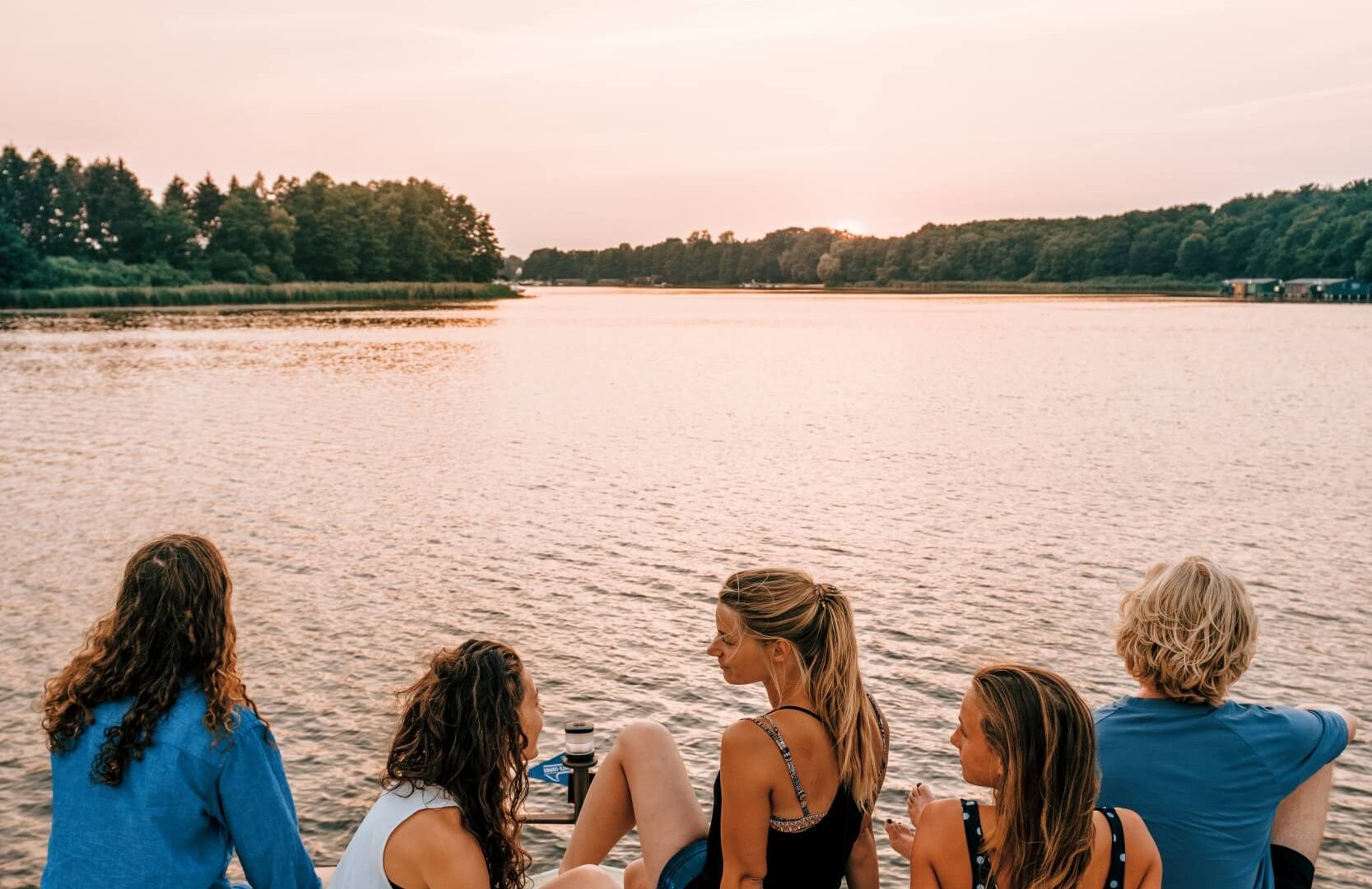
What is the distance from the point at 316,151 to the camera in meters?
131

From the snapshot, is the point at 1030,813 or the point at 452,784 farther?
the point at 452,784

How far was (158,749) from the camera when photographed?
291 cm

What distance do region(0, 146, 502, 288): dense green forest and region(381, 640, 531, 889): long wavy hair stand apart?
87.7 meters

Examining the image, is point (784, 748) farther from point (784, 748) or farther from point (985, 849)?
point (985, 849)

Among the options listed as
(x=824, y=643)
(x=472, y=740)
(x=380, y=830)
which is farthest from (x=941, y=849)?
(x=380, y=830)

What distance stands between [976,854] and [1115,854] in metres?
0.31

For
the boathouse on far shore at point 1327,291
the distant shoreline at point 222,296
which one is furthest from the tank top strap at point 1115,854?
the boathouse on far shore at point 1327,291

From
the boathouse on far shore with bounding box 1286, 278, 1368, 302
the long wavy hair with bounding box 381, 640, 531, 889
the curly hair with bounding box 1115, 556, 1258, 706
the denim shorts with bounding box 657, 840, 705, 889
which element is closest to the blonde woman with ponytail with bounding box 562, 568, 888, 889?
the denim shorts with bounding box 657, 840, 705, 889

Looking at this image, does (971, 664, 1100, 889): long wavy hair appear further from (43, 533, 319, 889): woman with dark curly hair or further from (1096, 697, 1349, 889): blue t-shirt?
(43, 533, 319, 889): woman with dark curly hair

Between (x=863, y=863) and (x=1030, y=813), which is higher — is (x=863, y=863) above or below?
below

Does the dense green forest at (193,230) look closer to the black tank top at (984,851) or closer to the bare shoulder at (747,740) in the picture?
the bare shoulder at (747,740)

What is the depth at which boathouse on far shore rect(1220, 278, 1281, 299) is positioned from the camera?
129 m

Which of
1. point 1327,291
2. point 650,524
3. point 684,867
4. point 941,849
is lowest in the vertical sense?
point 650,524

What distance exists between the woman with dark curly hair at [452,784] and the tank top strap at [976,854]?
1.14 metres
